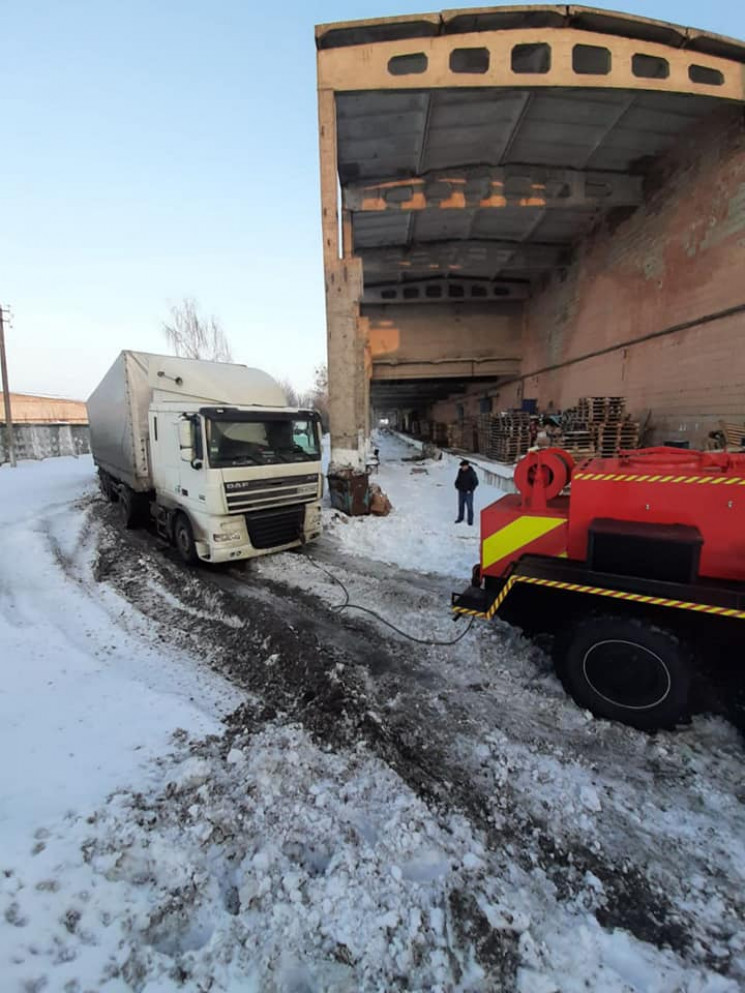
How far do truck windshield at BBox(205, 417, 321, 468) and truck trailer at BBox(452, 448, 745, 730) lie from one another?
175 inches

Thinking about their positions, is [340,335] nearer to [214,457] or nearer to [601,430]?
[214,457]

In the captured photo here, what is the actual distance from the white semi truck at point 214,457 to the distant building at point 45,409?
40.7m

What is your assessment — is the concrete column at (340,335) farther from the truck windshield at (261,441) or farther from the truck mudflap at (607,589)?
the truck mudflap at (607,589)

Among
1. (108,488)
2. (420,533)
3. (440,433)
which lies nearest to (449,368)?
(440,433)

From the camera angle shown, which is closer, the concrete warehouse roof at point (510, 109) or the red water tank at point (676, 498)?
the red water tank at point (676, 498)

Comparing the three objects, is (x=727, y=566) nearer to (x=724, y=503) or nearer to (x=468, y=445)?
(x=724, y=503)

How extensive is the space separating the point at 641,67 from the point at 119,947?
17.2m

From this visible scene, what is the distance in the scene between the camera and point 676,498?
128 inches

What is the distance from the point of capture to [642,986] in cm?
177

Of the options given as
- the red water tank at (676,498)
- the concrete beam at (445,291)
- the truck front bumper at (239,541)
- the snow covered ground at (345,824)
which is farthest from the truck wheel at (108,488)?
the concrete beam at (445,291)

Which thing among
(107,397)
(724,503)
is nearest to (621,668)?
(724,503)

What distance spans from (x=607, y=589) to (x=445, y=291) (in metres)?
21.5

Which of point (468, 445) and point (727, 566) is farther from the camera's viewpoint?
point (468, 445)

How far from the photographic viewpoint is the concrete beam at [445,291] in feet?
70.7
